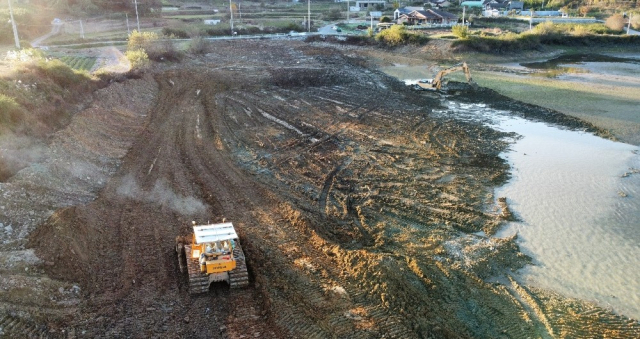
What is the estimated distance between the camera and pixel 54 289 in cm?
1240

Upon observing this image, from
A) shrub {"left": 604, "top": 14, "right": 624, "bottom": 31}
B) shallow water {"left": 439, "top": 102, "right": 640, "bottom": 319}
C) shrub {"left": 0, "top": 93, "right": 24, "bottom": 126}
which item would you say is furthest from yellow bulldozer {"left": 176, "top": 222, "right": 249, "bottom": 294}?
shrub {"left": 604, "top": 14, "right": 624, "bottom": 31}

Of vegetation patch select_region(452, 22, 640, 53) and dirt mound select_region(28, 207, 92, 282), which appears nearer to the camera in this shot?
dirt mound select_region(28, 207, 92, 282)

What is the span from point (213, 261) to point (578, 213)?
13.8 meters

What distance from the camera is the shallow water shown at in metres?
14.2

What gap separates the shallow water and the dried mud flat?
0.81m

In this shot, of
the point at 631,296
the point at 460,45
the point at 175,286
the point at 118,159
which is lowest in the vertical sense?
the point at 631,296

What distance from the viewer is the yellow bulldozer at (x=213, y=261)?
12.7 m

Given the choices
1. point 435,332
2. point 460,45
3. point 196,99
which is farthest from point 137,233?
point 460,45

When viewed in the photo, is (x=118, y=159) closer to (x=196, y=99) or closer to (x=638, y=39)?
(x=196, y=99)

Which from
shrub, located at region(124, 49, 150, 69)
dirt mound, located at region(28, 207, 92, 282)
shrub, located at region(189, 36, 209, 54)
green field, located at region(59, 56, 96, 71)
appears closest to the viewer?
dirt mound, located at region(28, 207, 92, 282)

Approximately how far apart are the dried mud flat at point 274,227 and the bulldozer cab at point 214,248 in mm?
821

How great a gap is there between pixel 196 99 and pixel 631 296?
84.5ft

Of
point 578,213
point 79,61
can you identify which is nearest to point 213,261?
point 578,213

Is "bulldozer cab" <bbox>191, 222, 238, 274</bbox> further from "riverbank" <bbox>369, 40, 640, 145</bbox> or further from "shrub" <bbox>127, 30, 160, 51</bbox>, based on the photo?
"shrub" <bbox>127, 30, 160, 51</bbox>
